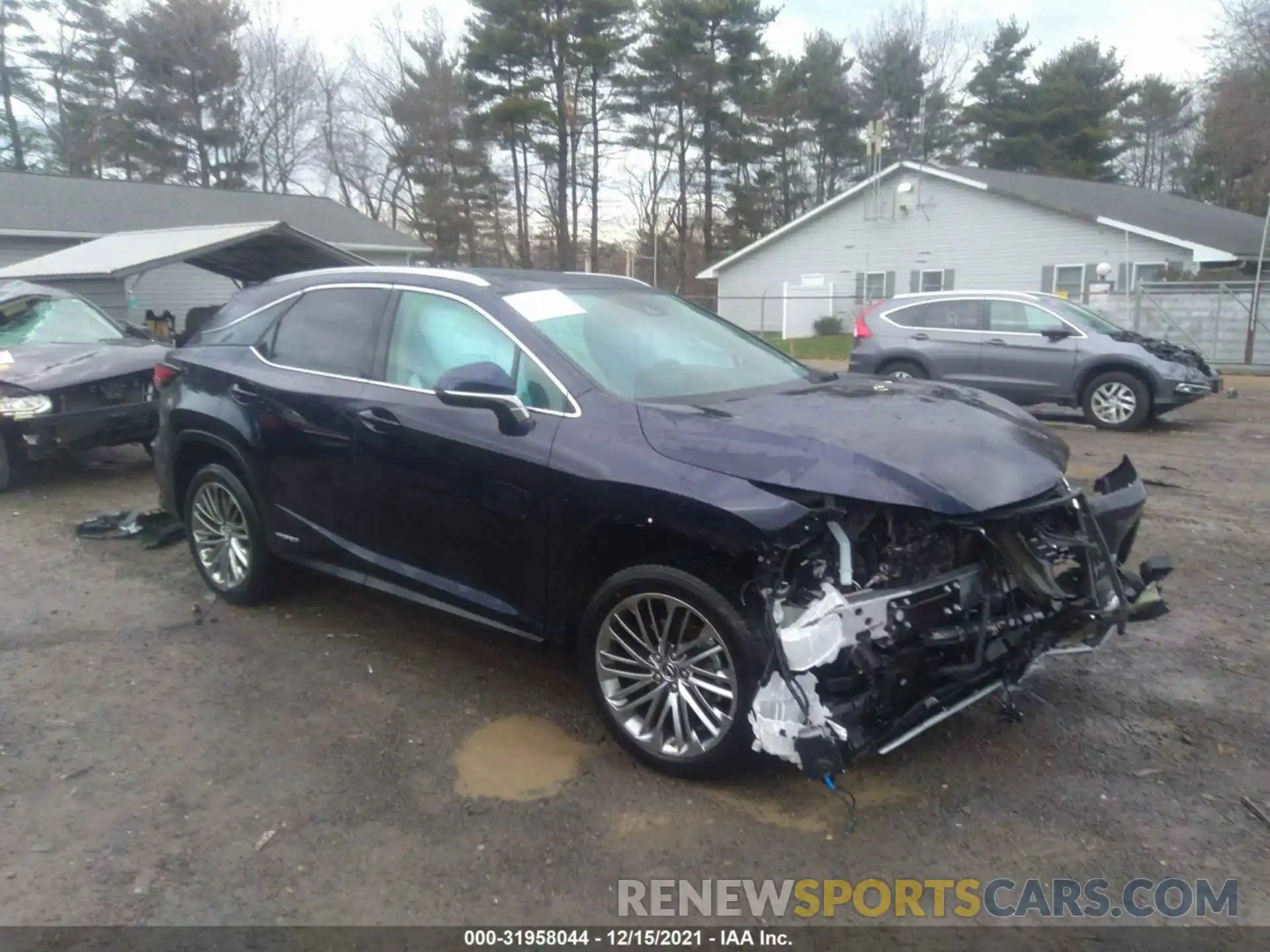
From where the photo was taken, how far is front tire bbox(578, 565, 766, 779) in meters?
3.34

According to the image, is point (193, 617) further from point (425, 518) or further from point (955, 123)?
point (955, 123)

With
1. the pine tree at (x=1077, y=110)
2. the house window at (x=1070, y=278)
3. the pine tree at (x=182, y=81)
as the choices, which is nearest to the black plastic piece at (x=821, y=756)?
the house window at (x=1070, y=278)

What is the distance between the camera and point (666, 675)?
Result: 11.7 feet

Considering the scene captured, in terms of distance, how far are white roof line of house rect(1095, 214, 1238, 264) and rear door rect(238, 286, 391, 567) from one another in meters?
26.6

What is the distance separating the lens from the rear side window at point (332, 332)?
471 cm

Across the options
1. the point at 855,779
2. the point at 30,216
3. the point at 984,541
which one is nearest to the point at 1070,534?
the point at 984,541

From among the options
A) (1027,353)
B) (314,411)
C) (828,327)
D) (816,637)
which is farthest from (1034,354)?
(828,327)

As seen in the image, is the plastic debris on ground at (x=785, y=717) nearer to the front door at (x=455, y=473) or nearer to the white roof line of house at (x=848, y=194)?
the front door at (x=455, y=473)

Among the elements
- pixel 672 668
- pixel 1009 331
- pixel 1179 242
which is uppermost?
pixel 1179 242

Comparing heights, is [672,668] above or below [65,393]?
below

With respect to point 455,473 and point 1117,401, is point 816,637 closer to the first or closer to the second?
point 455,473

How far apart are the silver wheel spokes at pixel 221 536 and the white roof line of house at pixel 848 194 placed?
27.6 metres

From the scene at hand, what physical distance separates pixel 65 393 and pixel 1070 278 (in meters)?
26.4

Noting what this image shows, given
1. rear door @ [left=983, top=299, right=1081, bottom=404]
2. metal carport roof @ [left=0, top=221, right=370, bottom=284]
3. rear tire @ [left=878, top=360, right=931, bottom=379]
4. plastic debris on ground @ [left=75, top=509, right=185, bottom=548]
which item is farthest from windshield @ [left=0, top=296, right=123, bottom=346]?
rear door @ [left=983, top=299, right=1081, bottom=404]
